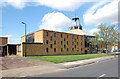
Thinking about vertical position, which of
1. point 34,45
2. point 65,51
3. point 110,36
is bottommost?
point 65,51

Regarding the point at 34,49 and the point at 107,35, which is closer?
the point at 34,49

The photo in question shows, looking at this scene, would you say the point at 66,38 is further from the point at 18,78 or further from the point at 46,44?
the point at 18,78

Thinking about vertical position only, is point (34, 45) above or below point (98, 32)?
below

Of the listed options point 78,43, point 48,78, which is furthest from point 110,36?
point 48,78

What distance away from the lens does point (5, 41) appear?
49094 millimetres

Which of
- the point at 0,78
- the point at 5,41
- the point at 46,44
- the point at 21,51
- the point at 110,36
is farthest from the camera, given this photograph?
the point at 5,41

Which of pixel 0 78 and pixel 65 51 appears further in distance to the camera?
pixel 65 51

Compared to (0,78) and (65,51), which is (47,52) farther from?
(0,78)

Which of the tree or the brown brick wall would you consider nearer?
the brown brick wall

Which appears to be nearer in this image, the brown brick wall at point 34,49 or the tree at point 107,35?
the brown brick wall at point 34,49

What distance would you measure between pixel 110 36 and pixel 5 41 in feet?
142

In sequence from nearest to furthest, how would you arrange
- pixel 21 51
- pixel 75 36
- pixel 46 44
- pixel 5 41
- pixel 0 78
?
pixel 0 78 < pixel 21 51 < pixel 46 44 < pixel 75 36 < pixel 5 41

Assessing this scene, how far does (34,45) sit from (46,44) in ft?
13.4

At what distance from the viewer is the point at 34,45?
3092cm
